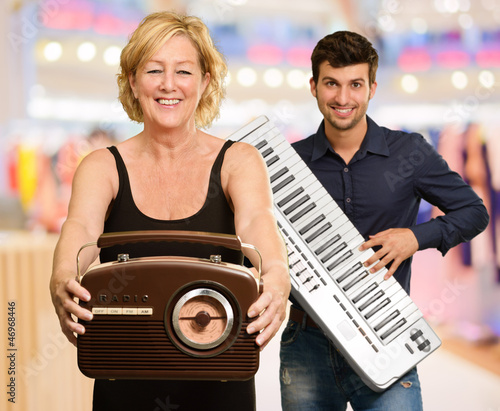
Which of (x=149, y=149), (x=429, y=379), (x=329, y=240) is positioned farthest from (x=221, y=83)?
(x=429, y=379)

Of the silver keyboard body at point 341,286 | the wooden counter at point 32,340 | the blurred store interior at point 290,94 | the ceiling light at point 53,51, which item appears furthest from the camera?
the ceiling light at point 53,51

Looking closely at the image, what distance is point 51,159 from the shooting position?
13.3 ft

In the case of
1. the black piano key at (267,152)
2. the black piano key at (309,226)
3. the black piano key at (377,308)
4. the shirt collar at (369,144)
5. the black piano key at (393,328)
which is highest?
the shirt collar at (369,144)

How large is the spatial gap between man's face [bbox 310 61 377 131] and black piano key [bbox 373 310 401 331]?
605 millimetres

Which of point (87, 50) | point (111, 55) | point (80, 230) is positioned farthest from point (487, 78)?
point (80, 230)

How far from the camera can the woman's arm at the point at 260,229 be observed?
3.64 ft

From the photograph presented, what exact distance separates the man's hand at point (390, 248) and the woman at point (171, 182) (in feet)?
2.32

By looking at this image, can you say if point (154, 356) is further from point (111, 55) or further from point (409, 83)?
point (409, 83)

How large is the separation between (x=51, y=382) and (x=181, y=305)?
7.49ft

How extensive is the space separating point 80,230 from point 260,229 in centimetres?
35

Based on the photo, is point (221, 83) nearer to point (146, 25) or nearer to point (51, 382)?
point (146, 25)

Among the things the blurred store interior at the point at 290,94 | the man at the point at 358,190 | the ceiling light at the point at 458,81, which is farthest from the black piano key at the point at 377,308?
the ceiling light at the point at 458,81

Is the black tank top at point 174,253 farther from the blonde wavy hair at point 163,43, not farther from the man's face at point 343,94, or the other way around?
the man's face at point 343,94

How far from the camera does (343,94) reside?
221 centimetres
